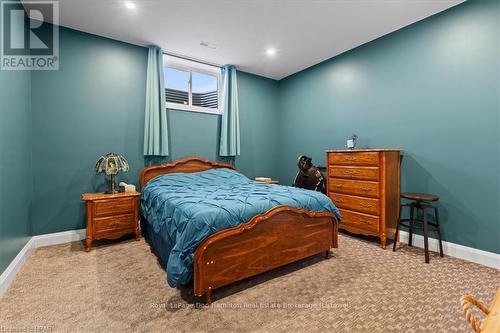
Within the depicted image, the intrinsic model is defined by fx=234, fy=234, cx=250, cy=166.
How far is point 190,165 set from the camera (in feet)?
13.0

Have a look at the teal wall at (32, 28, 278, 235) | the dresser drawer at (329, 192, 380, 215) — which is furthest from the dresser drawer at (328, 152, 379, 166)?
the teal wall at (32, 28, 278, 235)

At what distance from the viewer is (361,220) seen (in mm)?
3072

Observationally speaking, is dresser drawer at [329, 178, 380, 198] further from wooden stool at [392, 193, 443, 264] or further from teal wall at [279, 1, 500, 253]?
teal wall at [279, 1, 500, 253]

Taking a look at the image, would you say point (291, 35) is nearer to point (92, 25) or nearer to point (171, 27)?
point (171, 27)

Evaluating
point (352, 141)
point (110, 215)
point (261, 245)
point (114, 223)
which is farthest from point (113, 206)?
point (352, 141)

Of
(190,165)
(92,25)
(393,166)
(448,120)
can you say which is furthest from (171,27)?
(448,120)

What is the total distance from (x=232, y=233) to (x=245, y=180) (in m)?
1.90

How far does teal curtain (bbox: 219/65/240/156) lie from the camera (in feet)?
14.0

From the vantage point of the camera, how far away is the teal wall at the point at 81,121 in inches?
118

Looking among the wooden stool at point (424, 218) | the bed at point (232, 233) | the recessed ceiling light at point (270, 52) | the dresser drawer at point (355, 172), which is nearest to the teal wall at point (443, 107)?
the wooden stool at point (424, 218)

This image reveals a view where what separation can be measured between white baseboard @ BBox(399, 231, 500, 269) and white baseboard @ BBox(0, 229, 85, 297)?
4.26 metres

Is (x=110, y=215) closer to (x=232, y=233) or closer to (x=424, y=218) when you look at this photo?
(x=232, y=233)

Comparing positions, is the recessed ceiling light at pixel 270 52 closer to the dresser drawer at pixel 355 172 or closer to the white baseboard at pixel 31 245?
the dresser drawer at pixel 355 172

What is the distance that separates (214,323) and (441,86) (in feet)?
11.3
